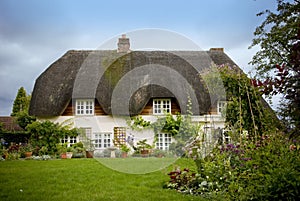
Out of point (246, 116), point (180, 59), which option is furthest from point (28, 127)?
point (246, 116)

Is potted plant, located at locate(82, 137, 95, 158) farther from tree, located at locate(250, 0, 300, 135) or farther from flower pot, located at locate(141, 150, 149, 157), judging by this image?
tree, located at locate(250, 0, 300, 135)

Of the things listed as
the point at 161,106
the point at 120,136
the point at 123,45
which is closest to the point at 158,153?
the point at 120,136

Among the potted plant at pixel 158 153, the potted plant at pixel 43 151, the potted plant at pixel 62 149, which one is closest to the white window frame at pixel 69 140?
the potted plant at pixel 62 149

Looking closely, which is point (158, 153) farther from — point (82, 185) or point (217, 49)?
point (217, 49)

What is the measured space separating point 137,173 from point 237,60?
9.33 m

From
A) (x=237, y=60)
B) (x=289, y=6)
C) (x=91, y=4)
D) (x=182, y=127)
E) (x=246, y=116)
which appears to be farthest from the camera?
(x=237, y=60)

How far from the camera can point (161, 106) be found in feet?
38.7

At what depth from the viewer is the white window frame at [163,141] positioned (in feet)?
32.8

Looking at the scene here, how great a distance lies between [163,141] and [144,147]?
71 centimetres

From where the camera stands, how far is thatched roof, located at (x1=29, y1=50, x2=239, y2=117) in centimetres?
1159

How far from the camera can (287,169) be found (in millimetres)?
2732

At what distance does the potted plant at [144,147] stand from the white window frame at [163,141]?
1.09 ft

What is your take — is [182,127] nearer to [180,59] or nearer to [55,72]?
[180,59]

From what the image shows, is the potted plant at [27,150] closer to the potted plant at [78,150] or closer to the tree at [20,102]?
the potted plant at [78,150]
